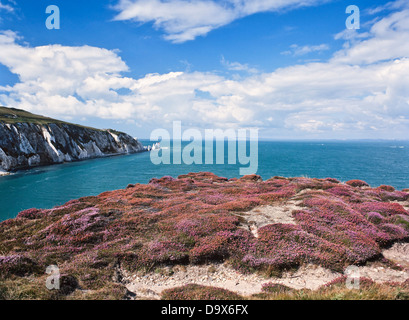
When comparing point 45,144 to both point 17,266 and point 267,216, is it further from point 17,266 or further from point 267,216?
point 267,216

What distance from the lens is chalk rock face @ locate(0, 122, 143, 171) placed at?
95.6 metres

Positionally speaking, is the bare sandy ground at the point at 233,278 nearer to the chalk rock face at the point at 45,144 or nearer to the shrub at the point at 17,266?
the shrub at the point at 17,266

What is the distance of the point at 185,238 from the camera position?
1584 cm

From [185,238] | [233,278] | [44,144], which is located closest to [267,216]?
[185,238]

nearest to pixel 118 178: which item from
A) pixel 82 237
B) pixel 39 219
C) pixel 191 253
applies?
pixel 39 219

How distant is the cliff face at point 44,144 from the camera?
95750mm

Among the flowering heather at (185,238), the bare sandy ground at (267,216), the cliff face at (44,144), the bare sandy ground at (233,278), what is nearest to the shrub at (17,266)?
the flowering heather at (185,238)

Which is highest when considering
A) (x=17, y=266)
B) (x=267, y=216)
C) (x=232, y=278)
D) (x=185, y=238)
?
(x=267, y=216)

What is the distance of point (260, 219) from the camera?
18969 mm

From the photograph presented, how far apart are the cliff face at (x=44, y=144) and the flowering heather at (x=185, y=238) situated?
9848 cm

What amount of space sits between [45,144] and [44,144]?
0.53 metres

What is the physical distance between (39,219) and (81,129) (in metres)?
150
